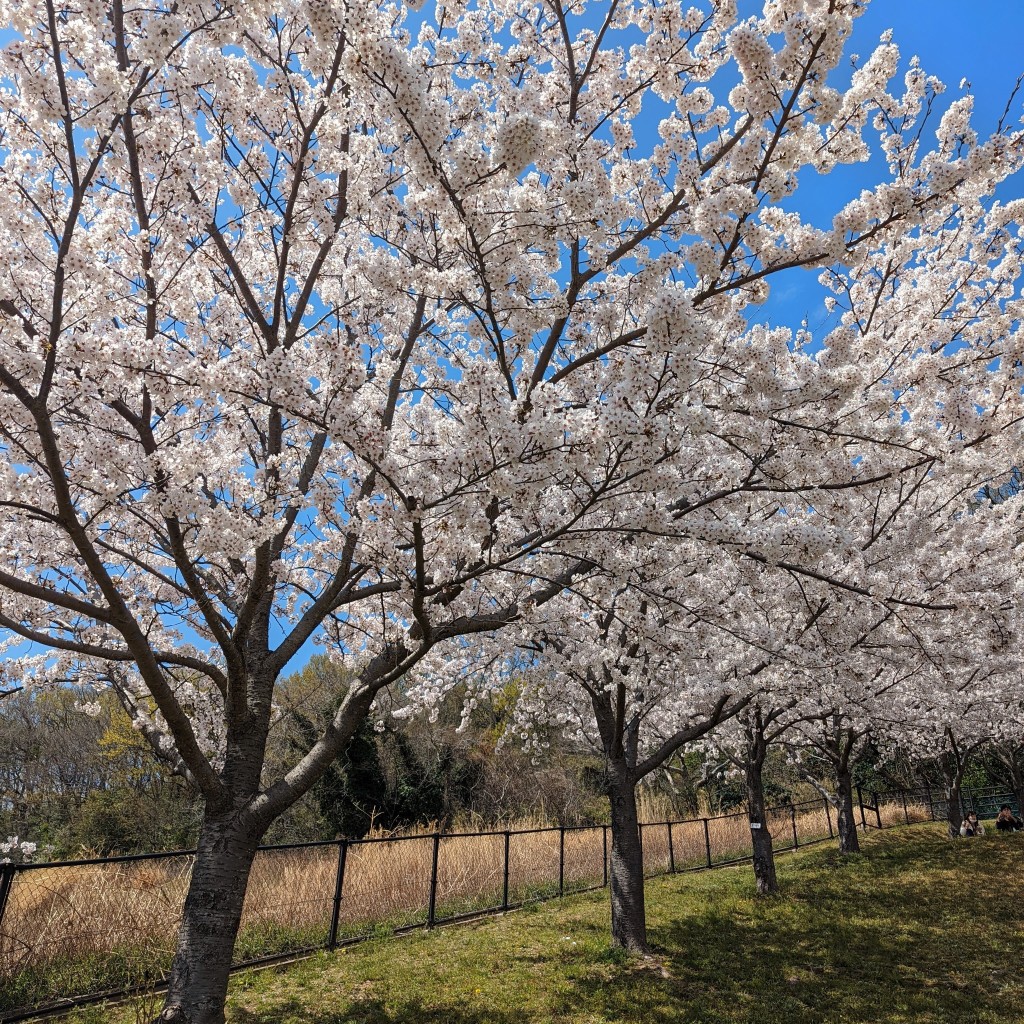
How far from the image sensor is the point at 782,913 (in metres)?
9.95

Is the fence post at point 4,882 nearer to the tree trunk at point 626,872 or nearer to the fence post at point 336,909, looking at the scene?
the fence post at point 336,909

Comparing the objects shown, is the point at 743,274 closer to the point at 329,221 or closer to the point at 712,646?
the point at 329,221

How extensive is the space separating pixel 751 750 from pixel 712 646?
4.11 metres

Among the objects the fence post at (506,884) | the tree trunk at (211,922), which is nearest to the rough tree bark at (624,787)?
the fence post at (506,884)

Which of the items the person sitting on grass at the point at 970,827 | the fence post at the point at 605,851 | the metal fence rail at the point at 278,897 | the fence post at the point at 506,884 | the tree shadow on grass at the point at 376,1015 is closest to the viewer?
the tree shadow on grass at the point at 376,1015

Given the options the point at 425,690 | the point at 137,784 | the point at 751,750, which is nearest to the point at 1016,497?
the point at 751,750

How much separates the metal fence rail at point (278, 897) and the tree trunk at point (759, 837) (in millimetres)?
3190

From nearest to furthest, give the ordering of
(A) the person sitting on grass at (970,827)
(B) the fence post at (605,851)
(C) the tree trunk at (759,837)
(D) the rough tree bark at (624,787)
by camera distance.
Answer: (D) the rough tree bark at (624,787)
(C) the tree trunk at (759,837)
(B) the fence post at (605,851)
(A) the person sitting on grass at (970,827)

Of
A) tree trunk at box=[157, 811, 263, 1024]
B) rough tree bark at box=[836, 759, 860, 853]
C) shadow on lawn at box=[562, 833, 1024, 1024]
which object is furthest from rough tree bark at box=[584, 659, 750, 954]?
rough tree bark at box=[836, 759, 860, 853]

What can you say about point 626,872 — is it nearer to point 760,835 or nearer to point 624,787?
point 624,787

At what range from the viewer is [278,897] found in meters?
8.43

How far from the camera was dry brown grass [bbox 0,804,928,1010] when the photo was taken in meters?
6.08

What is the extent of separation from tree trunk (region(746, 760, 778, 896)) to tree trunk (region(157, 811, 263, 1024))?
9.41 meters

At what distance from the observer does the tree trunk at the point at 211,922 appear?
12.3 ft
